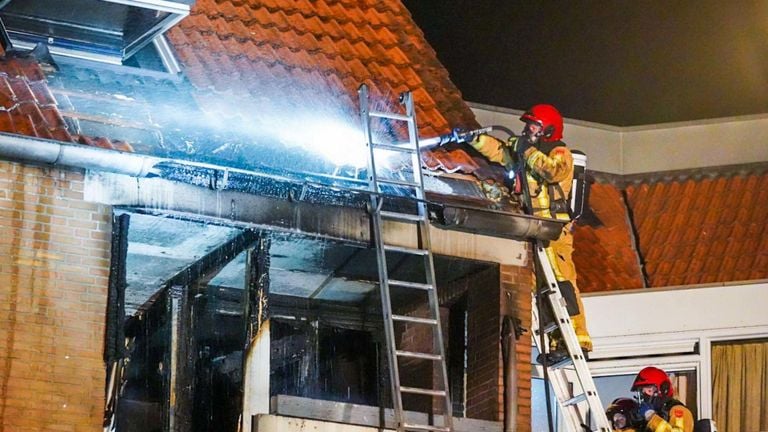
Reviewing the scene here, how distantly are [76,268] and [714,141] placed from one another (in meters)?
11.1

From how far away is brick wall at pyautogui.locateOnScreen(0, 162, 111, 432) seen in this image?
1339cm

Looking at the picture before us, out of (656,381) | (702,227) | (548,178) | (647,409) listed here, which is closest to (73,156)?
(548,178)

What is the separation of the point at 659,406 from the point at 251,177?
467 centimetres

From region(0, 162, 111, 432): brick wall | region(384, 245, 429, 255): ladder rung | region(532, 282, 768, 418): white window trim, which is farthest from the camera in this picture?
region(532, 282, 768, 418): white window trim

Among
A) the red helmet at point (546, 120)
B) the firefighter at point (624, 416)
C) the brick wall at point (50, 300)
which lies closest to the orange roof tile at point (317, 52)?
the red helmet at point (546, 120)

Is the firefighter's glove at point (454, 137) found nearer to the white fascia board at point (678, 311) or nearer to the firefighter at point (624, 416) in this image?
the firefighter at point (624, 416)

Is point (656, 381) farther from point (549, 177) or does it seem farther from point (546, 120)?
point (546, 120)

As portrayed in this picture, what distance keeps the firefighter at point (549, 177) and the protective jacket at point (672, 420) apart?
906 millimetres

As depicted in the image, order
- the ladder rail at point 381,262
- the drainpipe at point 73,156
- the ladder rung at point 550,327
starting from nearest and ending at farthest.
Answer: the drainpipe at point 73,156 < the ladder rail at point 381,262 < the ladder rung at point 550,327

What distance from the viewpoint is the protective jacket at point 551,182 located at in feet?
53.1

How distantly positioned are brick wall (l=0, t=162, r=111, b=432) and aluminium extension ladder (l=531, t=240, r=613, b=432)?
3937 mm

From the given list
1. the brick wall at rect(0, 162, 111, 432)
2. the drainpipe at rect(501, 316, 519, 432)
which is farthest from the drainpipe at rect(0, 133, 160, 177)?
the drainpipe at rect(501, 316, 519, 432)

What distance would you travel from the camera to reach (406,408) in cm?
1669

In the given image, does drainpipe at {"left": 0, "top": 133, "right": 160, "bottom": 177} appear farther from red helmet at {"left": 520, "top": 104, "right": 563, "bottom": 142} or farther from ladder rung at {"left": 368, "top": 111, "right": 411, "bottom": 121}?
red helmet at {"left": 520, "top": 104, "right": 563, "bottom": 142}
